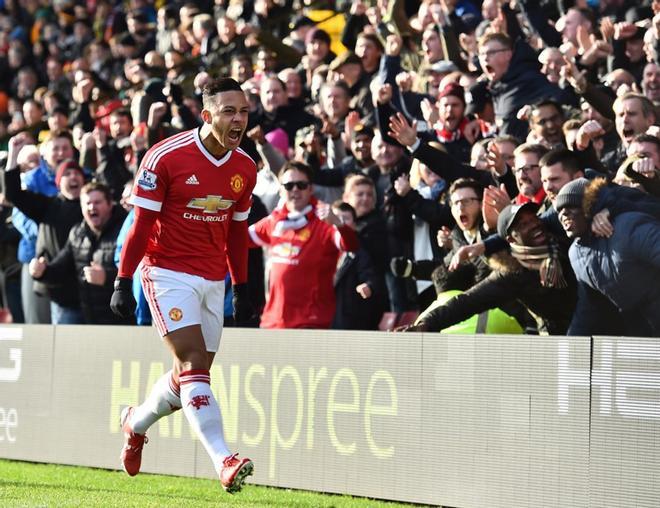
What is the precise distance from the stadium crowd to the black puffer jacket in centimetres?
2

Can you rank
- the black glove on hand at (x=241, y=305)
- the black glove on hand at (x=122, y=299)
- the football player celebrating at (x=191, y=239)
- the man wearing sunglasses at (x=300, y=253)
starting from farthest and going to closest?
the man wearing sunglasses at (x=300, y=253) < the black glove on hand at (x=241, y=305) < the football player celebrating at (x=191, y=239) < the black glove on hand at (x=122, y=299)

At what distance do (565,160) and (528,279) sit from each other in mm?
859

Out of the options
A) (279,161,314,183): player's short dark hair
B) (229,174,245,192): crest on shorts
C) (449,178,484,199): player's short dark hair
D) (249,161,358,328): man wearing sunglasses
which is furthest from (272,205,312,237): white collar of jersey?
(229,174,245,192): crest on shorts

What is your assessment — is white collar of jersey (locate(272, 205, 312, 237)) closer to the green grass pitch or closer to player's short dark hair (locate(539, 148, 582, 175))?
the green grass pitch

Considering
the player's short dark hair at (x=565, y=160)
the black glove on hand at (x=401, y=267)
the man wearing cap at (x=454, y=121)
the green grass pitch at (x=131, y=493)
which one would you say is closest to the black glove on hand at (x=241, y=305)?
the green grass pitch at (x=131, y=493)

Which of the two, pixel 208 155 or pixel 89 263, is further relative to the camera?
pixel 89 263

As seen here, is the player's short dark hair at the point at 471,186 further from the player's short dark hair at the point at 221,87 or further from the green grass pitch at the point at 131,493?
the green grass pitch at the point at 131,493

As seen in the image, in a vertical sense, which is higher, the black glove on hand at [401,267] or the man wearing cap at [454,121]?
the man wearing cap at [454,121]

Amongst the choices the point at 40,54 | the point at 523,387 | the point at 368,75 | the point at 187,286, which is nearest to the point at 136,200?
the point at 187,286

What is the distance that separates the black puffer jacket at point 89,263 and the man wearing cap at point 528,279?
4.01 metres

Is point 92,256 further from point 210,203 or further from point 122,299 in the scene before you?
point 122,299

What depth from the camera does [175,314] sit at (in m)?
7.96

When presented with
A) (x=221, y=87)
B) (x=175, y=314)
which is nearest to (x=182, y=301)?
(x=175, y=314)

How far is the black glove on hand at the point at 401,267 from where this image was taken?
1006 centimetres
